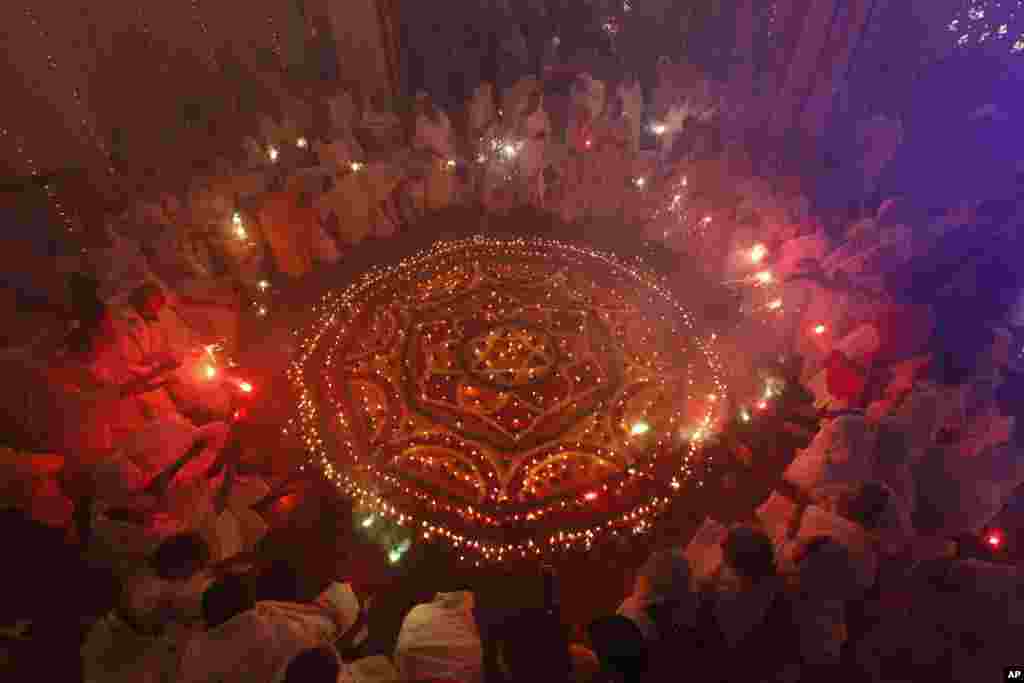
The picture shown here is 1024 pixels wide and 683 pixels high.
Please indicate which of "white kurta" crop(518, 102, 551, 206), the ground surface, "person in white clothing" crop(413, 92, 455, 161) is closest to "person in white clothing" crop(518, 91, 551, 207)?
"white kurta" crop(518, 102, 551, 206)

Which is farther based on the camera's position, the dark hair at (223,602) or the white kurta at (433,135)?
the white kurta at (433,135)

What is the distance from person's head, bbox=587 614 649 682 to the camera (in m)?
2.63

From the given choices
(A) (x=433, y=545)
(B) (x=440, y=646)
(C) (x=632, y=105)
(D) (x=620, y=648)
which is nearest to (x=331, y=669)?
(B) (x=440, y=646)

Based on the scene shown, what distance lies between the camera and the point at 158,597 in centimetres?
288

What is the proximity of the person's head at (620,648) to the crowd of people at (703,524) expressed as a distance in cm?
1

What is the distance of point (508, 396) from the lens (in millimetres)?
4672

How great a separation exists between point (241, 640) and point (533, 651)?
4.63 feet

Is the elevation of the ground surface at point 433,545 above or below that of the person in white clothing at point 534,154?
below

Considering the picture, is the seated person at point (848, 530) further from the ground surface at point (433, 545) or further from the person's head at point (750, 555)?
the ground surface at point (433, 545)

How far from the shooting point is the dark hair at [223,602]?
2.65 metres

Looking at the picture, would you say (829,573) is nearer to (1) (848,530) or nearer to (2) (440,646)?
(1) (848,530)

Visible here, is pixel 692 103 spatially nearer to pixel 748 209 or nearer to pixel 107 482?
pixel 748 209

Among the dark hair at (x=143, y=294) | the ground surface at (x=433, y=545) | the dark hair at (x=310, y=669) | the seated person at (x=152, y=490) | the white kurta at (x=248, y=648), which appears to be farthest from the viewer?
the dark hair at (x=143, y=294)

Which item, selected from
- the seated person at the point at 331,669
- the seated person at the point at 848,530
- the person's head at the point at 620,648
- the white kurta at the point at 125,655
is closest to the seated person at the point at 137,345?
the white kurta at the point at 125,655
